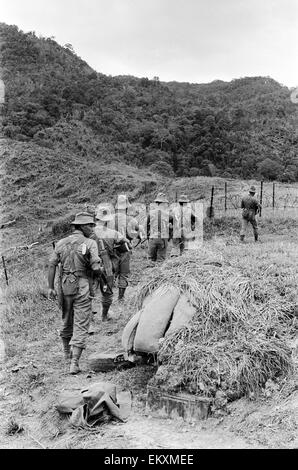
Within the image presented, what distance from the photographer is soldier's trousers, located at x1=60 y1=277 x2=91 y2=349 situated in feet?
19.6

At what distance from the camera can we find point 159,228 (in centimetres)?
991

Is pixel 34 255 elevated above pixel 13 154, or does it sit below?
below

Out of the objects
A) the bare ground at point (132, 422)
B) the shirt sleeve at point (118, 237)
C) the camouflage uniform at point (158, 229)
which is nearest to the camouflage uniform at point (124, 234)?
the shirt sleeve at point (118, 237)

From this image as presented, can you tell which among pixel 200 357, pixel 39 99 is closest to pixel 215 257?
pixel 200 357

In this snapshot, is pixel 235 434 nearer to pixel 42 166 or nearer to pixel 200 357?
pixel 200 357

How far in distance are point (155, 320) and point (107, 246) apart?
2.42 m

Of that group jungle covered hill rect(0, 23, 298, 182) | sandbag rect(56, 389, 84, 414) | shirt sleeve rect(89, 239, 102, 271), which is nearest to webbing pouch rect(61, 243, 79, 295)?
shirt sleeve rect(89, 239, 102, 271)

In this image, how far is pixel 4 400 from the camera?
5.73 metres

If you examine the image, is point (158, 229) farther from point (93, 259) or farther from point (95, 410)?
point (95, 410)

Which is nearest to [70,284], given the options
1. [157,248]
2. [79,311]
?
[79,311]

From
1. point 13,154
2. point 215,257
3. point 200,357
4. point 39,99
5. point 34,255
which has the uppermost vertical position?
point 39,99

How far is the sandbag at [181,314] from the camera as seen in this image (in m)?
5.50

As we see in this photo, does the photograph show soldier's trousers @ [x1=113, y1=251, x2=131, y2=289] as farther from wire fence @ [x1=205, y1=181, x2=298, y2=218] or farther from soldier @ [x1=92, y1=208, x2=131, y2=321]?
wire fence @ [x1=205, y1=181, x2=298, y2=218]

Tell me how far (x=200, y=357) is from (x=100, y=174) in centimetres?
3248
